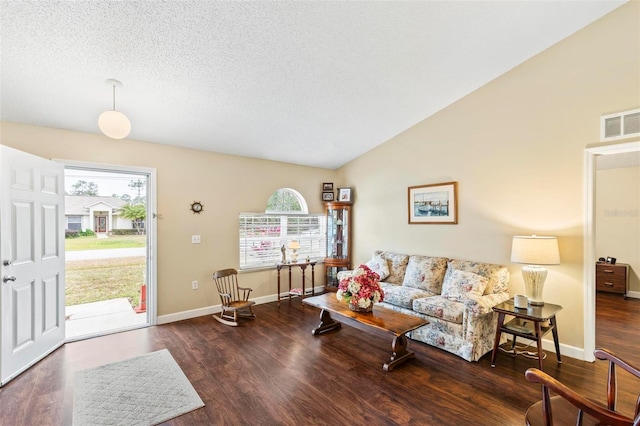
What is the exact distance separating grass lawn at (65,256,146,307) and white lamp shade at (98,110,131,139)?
Answer: 3777 millimetres

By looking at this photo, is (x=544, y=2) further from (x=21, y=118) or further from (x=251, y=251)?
(x=21, y=118)

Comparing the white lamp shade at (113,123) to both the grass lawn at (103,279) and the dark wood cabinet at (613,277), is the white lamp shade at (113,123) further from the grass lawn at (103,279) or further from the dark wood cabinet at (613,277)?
the dark wood cabinet at (613,277)

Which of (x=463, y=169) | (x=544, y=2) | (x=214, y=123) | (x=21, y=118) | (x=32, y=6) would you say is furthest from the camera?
(x=463, y=169)

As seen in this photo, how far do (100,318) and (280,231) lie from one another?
3.06 metres

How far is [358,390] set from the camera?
2.47m

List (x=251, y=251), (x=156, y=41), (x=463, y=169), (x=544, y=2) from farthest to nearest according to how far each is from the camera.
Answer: (x=251, y=251) < (x=463, y=169) < (x=544, y=2) < (x=156, y=41)

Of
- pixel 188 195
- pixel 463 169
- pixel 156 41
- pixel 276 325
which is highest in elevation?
pixel 156 41

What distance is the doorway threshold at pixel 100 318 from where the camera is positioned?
3818mm

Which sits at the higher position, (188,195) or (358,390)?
(188,195)

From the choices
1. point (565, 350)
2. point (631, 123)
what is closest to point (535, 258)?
point (565, 350)

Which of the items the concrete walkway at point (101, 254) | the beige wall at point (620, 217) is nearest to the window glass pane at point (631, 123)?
the beige wall at point (620, 217)

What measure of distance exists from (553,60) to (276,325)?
4.64 meters

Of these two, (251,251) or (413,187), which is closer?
(413,187)

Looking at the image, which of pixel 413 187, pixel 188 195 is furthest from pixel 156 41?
pixel 413 187
